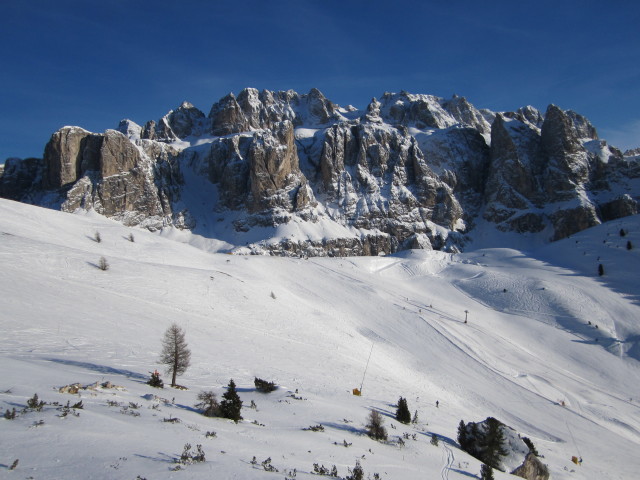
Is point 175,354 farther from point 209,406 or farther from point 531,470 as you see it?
point 531,470

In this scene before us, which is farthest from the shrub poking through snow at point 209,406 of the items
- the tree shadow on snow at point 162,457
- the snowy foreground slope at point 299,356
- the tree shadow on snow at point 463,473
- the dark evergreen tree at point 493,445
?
the dark evergreen tree at point 493,445

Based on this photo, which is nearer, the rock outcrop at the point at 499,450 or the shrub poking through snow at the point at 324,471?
the shrub poking through snow at the point at 324,471

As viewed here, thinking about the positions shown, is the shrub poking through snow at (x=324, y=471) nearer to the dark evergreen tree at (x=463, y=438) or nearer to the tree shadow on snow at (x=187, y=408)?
the tree shadow on snow at (x=187, y=408)

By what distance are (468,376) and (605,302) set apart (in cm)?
3806

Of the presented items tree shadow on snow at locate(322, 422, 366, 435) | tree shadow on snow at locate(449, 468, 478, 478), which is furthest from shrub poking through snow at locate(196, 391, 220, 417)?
tree shadow on snow at locate(449, 468, 478, 478)

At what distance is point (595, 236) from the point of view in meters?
90.1

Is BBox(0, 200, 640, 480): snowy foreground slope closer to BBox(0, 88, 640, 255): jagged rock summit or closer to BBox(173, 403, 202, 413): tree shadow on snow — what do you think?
BBox(173, 403, 202, 413): tree shadow on snow

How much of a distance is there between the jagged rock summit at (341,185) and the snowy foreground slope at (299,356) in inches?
3070

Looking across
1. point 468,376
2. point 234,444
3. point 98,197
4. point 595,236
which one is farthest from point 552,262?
point 98,197

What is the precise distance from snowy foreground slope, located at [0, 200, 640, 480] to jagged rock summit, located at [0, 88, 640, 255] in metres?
78.0

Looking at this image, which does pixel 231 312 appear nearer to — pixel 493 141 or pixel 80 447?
pixel 80 447

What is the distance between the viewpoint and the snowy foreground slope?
918cm

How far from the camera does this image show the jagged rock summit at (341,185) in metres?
145

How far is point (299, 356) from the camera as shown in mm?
27375
